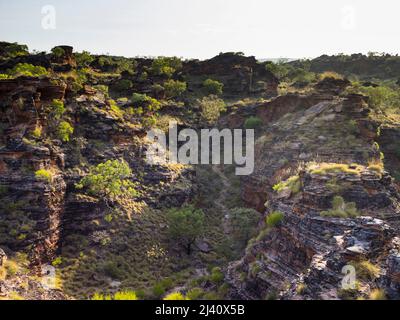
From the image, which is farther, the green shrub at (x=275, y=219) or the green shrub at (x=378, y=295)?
the green shrub at (x=275, y=219)

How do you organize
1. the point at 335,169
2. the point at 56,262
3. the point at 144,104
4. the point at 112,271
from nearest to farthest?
the point at 335,169
the point at 56,262
the point at 112,271
the point at 144,104

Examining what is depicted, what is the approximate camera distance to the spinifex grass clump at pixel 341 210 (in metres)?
22.6

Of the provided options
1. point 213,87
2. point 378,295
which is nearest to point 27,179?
point 378,295

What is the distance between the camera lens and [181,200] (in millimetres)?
41281

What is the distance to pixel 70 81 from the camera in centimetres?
4141

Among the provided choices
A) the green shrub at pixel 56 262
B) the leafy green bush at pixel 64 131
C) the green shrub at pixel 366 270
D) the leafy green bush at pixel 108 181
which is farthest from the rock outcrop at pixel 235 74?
the green shrub at pixel 366 270

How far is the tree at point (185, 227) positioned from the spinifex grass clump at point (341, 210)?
14.9 m

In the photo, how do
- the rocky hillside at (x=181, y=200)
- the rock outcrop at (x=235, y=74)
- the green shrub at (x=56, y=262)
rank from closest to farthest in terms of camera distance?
the rocky hillside at (x=181, y=200), the green shrub at (x=56, y=262), the rock outcrop at (x=235, y=74)

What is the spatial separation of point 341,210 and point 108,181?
21.9 meters

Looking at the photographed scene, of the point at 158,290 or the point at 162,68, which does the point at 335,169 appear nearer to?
the point at 158,290

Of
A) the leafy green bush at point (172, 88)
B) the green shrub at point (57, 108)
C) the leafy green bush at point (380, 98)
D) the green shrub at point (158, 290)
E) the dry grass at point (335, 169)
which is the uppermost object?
the leafy green bush at point (172, 88)

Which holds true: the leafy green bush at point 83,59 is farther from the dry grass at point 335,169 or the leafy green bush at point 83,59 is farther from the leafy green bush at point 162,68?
the dry grass at point 335,169

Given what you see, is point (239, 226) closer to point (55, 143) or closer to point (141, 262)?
point (141, 262)

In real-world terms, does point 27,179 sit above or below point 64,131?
below
